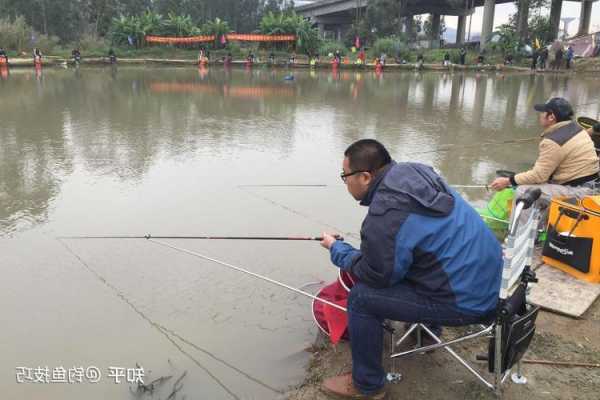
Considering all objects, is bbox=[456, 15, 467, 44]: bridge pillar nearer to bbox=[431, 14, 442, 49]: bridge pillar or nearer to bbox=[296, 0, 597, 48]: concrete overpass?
bbox=[296, 0, 597, 48]: concrete overpass

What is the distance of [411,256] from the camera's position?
2.15 meters

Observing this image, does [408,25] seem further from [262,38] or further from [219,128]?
[219,128]

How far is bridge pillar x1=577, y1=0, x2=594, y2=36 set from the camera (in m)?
47.9

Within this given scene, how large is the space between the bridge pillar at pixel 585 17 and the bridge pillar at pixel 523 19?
999 cm

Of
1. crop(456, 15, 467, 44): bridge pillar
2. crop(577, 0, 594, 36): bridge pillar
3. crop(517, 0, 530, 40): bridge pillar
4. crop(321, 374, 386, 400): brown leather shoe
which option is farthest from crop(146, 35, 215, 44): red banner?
crop(321, 374, 386, 400): brown leather shoe

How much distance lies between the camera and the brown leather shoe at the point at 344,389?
2.57 meters

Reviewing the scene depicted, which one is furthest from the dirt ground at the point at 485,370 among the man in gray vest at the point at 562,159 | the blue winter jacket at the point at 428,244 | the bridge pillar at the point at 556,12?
the bridge pillar at the point at 556,12

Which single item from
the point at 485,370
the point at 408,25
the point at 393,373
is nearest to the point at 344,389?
the point at 393,373

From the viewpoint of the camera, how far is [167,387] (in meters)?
2.89

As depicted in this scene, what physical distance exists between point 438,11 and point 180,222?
5796cm

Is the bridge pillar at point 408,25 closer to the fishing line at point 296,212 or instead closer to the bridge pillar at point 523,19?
the bridge pillar at point 523,19

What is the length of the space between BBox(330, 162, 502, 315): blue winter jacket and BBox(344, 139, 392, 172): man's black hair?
0.27 feet

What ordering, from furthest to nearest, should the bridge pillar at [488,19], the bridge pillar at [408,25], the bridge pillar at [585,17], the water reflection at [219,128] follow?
the bridge pillar at [408,25] → the bridge pillar at [585,17] → the bridge pillar at [488,19] → the water reflection at [219,128]

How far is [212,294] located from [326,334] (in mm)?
1053
